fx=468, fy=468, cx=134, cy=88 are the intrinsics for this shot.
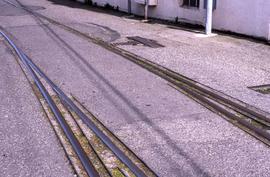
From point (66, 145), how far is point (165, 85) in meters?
3.20

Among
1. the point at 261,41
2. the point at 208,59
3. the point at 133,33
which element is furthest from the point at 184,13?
the point at 208,59

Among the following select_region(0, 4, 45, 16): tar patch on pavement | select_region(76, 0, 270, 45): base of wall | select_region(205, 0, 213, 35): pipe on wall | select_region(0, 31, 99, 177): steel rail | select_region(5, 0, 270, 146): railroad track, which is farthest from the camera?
select_region(0, 4, 45, 16): tar patch on pavement

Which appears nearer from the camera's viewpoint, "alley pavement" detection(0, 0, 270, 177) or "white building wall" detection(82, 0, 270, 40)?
"alley pavement" detection(0, 0, 270, 177)

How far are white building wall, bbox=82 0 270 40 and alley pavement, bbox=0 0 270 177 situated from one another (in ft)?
1.70

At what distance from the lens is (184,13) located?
17.1 m

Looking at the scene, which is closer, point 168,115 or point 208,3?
point 168,115

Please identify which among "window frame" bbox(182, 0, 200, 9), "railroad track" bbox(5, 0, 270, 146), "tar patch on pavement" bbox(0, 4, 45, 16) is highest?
"window frame" bbox(182, 0, 200, 9)

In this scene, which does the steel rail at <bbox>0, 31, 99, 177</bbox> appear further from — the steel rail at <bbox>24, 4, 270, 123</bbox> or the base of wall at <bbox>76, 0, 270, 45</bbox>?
the base of wall at <bbox>76, 0, 270, 45</bbox>

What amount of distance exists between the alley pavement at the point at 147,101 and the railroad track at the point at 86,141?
127mm

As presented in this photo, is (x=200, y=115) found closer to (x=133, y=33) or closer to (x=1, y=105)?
(x=1, y=105)

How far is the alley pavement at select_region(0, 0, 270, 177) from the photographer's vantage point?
212 inches

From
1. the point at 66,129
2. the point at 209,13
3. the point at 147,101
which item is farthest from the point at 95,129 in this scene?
the point at 209,13

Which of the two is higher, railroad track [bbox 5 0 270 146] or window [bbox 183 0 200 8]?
window [bbox 183 0 200 8]

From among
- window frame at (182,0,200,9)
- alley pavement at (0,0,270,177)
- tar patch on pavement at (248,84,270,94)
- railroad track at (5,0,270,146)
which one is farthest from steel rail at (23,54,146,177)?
window frame at (182,0,200,9)
